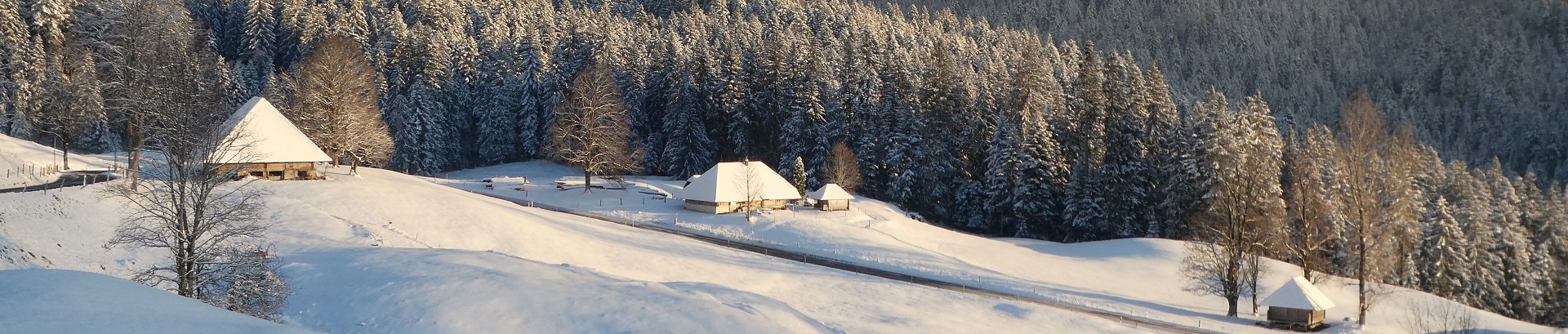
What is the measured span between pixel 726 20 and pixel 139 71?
90948 mm

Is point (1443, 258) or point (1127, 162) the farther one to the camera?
point (1127, 162)

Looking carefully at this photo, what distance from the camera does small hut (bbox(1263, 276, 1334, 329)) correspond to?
3578 centimetres

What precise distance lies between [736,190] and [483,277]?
31337 mm

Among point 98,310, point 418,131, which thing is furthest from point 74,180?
point 418,131

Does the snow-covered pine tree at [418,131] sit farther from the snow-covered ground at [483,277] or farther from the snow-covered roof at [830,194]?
the snow-covered roof at [830,194]

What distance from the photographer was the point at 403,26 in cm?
8888

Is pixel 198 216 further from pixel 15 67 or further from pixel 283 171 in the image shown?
pixel 15 67

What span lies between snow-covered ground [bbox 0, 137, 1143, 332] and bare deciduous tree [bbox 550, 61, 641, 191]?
16.4m

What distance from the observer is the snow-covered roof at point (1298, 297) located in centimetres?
3584

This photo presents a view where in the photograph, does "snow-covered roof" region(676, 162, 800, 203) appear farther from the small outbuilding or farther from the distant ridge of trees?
the distant ridge of trees

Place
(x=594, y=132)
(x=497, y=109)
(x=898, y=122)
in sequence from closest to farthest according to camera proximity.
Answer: (x=594, y=132)
(x=898, y=122)
(x=497, y=109)

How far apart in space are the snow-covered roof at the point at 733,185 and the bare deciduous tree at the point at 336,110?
58.3 feet

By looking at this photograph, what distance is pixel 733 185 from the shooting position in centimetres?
5469

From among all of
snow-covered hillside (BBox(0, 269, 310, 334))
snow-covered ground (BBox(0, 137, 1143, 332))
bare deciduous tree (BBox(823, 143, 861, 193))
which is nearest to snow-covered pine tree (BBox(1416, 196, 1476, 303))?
snow-covered ground (BBox(0, 137, 1143, 332))
